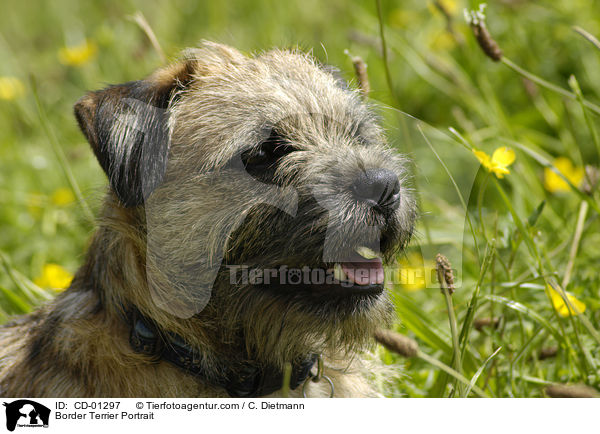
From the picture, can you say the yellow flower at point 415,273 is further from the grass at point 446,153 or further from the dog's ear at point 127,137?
the dog's ear at point 127,137

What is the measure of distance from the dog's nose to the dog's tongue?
0.74 feet

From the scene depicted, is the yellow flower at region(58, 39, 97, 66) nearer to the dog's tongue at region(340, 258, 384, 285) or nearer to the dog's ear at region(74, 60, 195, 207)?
the dog's ear at region(74, 60, 195, 207)

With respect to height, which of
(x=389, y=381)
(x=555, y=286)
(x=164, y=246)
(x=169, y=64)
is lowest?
(x=389, y=381)

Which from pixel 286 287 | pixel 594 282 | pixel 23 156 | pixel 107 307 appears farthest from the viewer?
pixel 23 156

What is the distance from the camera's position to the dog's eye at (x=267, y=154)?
2.10 m

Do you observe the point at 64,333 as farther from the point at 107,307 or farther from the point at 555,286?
the point at 555,286

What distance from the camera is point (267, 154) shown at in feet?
6.96

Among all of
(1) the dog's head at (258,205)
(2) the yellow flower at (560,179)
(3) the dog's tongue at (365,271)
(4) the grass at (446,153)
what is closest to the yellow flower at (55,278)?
(4) the grass at (446,153)

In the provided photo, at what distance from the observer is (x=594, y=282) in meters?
2.74

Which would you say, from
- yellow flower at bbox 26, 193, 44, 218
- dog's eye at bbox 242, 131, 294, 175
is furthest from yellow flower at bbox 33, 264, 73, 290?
dog's eye at bbox 242, 131, 294, 175

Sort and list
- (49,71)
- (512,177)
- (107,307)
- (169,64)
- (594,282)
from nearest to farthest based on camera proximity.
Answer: (107,307), (169,64), (594,282), (512,177), (49,71)

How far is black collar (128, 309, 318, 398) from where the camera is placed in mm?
2105

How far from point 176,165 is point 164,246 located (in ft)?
0.92

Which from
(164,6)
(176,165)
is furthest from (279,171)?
(164,6)
